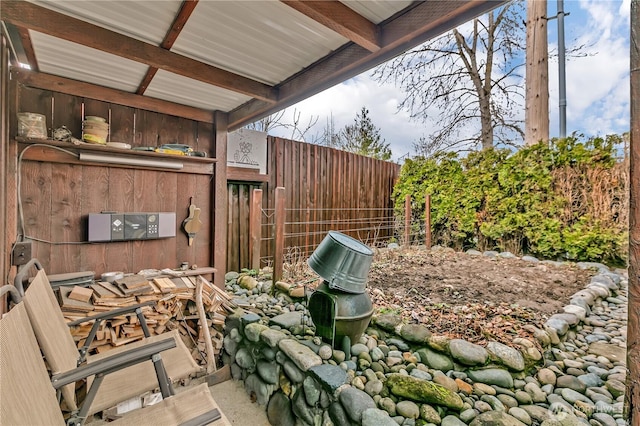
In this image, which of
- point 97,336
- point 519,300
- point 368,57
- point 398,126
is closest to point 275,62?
point 368,57

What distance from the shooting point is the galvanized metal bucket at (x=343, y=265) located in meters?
1.95

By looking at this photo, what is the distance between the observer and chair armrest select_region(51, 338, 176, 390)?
1196 millimetres

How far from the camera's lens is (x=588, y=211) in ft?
14.7

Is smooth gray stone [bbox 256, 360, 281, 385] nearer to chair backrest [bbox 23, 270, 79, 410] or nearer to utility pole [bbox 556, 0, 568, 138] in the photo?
chair backrest [bbox 23, 270, 79, 410]

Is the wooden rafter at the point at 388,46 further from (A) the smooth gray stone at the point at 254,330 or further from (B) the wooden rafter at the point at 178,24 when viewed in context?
(A) the smooth gray stone at the point at 254,330

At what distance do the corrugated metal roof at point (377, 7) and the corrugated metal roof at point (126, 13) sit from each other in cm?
92

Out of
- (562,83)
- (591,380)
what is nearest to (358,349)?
(591,380)

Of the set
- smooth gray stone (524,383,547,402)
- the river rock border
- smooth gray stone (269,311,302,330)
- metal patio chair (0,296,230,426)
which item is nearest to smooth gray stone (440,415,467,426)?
the river rock border

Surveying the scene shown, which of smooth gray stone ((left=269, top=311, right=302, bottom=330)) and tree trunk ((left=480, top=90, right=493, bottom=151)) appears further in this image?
tree trunk ((left=480, top=90, right=493, bottom=151))

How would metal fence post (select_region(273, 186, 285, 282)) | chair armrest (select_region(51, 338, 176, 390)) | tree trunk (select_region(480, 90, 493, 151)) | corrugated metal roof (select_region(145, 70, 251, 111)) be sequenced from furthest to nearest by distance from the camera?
tree trunk (select_region(480, 90, 493, 151)) < metal fence post (select_region(273, 186, 285, 282)) < corrugated metal roof (select_region(145, 70, 251, 111)) < chair armrest (select_region(51, 338, 176, 390))

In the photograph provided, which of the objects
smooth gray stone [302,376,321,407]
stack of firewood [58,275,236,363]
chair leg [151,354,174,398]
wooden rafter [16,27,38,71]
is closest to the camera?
chair leg [151,354,174,398]

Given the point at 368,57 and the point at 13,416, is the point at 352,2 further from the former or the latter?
the point at 13,416

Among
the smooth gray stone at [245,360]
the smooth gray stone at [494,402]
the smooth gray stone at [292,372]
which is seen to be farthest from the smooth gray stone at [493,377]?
the smooth gray stone at [245,360]

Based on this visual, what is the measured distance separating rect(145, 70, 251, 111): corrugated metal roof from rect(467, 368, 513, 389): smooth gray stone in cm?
289
